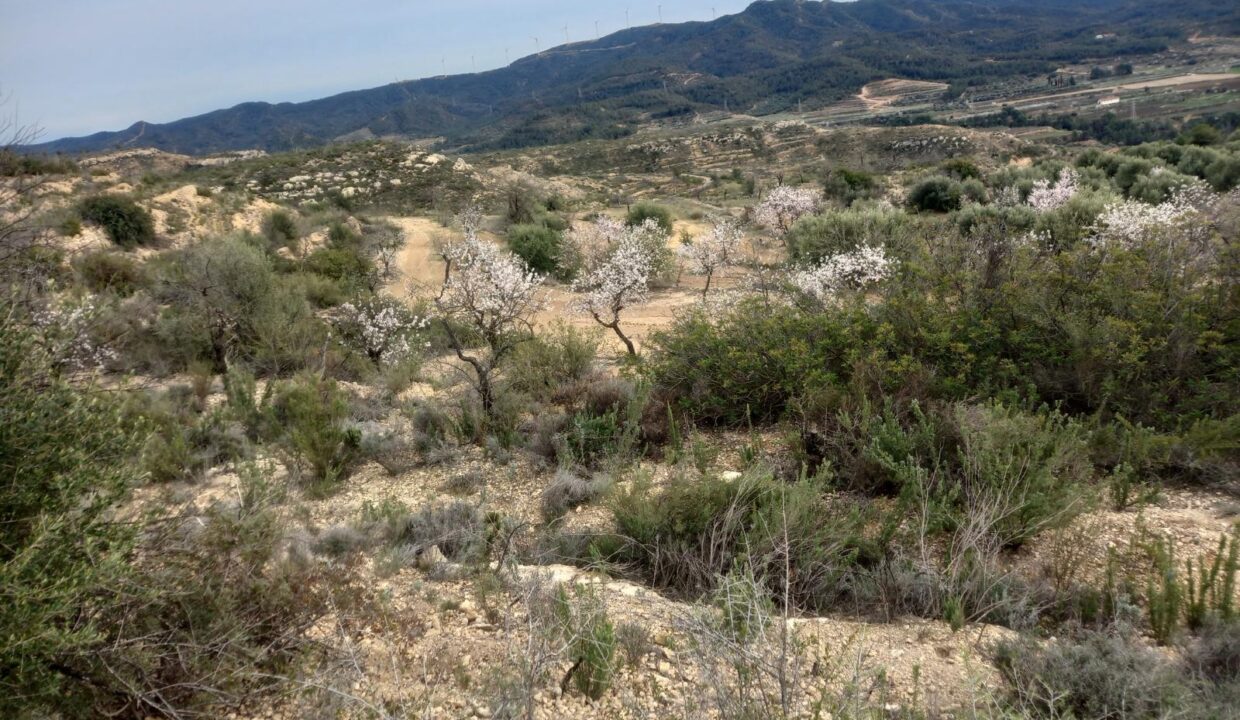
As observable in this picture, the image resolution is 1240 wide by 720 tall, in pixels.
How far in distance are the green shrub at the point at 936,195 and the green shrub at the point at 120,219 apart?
82.6 ft

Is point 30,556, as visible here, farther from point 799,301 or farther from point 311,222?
point 311,222

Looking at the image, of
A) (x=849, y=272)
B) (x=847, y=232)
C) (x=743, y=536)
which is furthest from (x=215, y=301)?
(x=847, y=232)

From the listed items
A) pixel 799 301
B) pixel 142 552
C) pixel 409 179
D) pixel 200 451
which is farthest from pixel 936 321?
pixel 409 179

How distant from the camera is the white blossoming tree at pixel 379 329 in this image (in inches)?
440

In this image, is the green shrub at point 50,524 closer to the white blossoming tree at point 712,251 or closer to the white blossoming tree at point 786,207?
the white blossoming tree at point 712,251

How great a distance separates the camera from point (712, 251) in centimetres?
1848

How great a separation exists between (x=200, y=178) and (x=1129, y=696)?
41277 millimetres

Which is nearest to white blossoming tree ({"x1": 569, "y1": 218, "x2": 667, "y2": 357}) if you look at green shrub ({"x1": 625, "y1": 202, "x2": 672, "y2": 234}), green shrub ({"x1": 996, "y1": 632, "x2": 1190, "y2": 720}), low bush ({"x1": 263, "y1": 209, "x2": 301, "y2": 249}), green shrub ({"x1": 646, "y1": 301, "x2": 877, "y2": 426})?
green shrub ({"x1": 625, "y1": 202, "x2": 672, "y2": 234})

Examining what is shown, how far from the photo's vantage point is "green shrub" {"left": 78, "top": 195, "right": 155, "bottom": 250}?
17172 millimetres

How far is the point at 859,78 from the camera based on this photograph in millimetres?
129500

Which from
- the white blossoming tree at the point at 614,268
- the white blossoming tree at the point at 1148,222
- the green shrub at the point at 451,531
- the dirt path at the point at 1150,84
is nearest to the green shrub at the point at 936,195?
the white blossoming tree at the point at 1148,222

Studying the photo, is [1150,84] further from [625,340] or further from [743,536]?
[743,536]

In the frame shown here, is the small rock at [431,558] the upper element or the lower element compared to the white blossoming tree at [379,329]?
lower

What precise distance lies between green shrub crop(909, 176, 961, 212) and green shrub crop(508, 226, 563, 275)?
1346cm
